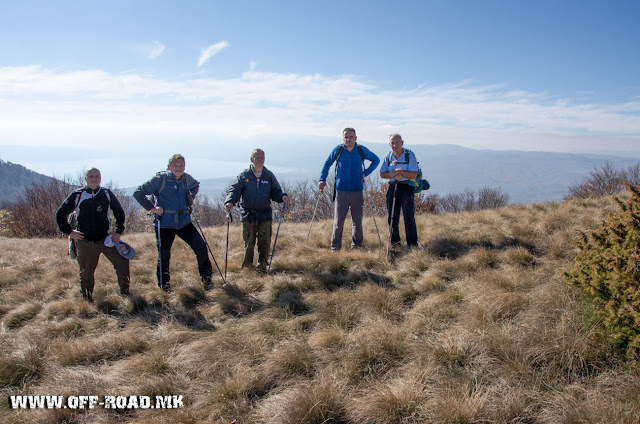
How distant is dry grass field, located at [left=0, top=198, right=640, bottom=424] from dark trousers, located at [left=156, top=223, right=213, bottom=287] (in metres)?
0.27

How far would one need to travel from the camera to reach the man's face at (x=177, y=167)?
5.77m

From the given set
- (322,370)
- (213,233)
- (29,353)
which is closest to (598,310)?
(322,370)

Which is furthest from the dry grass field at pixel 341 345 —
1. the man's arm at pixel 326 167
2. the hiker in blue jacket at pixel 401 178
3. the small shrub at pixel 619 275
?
the man's arm at pixel 326 167

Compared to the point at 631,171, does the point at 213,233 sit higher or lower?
lower

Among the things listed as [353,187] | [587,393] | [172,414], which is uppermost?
[353,187]

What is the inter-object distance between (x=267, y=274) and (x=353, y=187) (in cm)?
234

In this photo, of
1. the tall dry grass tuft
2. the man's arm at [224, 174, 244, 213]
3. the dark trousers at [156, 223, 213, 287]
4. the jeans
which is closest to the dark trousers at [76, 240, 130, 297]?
the dark trousers at [156, 223, 213, 287]

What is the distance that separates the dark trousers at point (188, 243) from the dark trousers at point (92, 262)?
21.2 inches

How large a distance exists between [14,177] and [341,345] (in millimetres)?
180384

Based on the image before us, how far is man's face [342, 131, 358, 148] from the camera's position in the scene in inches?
273

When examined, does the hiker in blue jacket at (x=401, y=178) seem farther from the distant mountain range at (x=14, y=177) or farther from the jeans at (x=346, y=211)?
the distant mountain range at (x=14, y=177)

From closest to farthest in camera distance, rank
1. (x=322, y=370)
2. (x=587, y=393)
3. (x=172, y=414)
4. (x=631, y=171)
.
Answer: (x=587, y=393) < (x=172, y=414) < (x=322, y=370) < (x=631, y=171)

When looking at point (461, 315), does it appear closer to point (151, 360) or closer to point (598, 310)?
point (598, 310)

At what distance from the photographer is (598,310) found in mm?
3412
